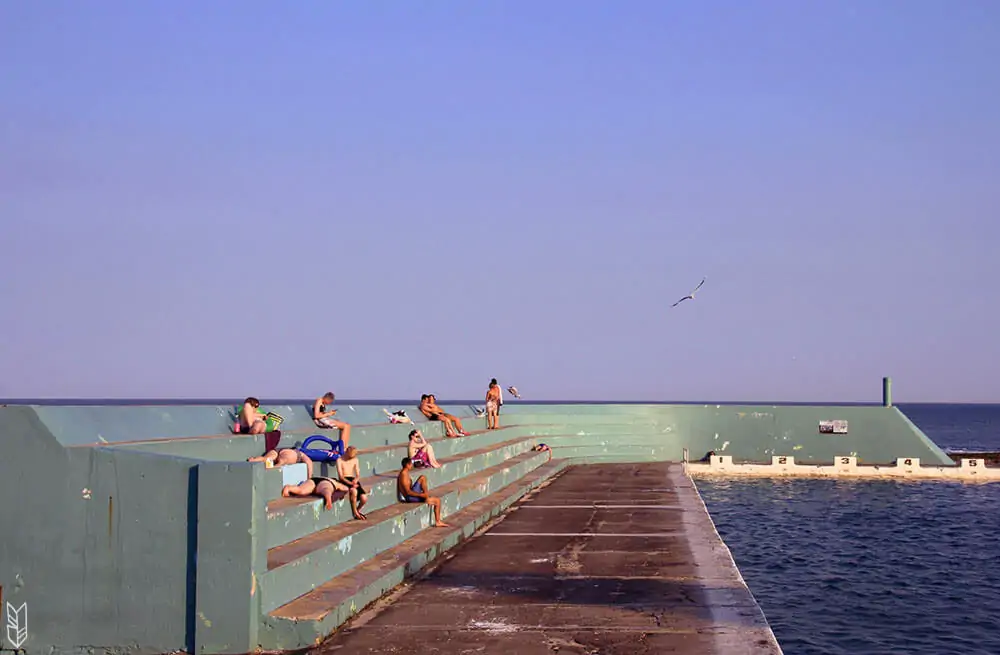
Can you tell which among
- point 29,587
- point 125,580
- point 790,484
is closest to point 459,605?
point 125,580

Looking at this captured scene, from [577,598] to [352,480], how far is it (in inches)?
139

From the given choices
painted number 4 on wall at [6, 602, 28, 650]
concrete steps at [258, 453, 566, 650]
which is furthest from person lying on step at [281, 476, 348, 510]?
painted number 4 on wall at [6, 602, 28, 650]

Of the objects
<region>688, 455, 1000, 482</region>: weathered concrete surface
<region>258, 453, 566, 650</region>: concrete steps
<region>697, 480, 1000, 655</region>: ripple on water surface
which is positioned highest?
<region>258, 453, 566, 650</region>: concrete steps

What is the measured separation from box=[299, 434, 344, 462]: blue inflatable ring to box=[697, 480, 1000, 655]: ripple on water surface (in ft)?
23.7

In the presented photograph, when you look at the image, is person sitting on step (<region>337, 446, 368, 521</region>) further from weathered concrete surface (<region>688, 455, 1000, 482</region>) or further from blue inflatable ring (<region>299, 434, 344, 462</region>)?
weathered concrete surface (<region>688, 455, 1000, 482</region>)

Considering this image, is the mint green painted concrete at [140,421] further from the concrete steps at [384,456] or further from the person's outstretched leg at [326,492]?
the person's outstretched leg at [326,492]

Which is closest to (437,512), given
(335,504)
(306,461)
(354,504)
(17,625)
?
(354,504)

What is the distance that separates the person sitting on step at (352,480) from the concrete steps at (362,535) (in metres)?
0.13

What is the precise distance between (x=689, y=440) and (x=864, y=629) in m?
24.7

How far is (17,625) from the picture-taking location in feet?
30.5

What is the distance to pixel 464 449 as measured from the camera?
81.3ft

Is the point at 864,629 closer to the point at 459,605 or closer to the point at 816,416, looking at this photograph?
the point at 459,605

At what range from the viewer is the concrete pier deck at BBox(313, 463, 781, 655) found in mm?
9602

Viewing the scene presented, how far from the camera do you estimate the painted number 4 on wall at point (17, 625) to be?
9.28 meters
